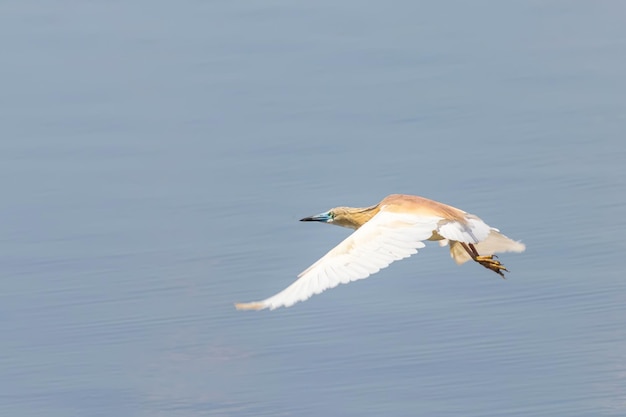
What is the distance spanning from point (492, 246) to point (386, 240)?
145 cm

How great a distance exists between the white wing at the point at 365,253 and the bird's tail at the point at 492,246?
0.78 m

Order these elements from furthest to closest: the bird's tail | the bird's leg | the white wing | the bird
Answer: the bird's leg
the bird's tail
the bird
the white wing

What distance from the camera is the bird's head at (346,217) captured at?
1311 cm

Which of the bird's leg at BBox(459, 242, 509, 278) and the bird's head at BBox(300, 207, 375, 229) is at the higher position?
the bird's head at BBox(300, 207, 375, 229)

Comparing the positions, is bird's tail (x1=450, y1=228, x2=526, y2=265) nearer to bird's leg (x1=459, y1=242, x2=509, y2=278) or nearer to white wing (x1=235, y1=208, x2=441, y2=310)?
bird's leg (x1=459, y1=242, x2=509, y2=278)

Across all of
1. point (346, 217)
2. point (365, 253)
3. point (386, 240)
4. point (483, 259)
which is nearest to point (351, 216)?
point (346, 217)

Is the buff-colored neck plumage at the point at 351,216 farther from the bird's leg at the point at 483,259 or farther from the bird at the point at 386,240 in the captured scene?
the bird's leg at the point at 483,259

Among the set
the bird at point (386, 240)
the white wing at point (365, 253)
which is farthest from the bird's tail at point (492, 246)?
the white wing at point (365, 253)

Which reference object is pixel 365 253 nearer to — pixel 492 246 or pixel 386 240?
pixel 386 240

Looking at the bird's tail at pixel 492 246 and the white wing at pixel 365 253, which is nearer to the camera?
the white wing at pixel 365 253

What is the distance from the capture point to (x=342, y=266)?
37.2ft

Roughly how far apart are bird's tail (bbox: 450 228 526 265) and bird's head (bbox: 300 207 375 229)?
69cm

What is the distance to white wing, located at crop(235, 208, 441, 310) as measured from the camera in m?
11.0

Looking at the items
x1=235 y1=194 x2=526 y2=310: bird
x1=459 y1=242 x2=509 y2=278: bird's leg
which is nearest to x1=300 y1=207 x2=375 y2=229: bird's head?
x1=235 y1=194 x2=526 y2=310: bird
